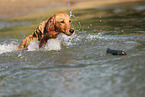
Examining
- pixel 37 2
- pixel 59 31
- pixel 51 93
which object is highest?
pixel 37 2

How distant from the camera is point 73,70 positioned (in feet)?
15.7

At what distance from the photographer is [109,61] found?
5.20m

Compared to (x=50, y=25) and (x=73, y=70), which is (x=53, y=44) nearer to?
(x=50, y=25)

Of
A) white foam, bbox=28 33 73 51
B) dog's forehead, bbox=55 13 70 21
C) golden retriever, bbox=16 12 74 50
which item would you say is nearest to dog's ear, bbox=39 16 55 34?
golden retriever, bbox=16 12 74 50

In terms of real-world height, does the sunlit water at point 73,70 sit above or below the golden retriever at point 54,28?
below

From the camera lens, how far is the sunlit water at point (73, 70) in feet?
12.6

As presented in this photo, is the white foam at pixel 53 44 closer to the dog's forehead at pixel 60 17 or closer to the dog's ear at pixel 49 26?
the dog's ear at pixel 49 26

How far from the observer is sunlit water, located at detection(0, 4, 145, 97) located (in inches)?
151

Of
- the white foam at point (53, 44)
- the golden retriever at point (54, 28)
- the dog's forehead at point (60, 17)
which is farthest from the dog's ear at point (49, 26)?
the white foam at point (53, 44)

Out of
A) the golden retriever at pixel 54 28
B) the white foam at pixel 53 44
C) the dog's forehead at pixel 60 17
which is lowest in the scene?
the white foam at pixel 53 44

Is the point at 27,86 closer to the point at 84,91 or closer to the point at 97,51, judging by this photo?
the point at 84,91

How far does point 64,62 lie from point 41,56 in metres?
1.02

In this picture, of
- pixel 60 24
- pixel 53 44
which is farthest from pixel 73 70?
pixel 60 24

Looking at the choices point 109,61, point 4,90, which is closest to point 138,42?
point 109,61
